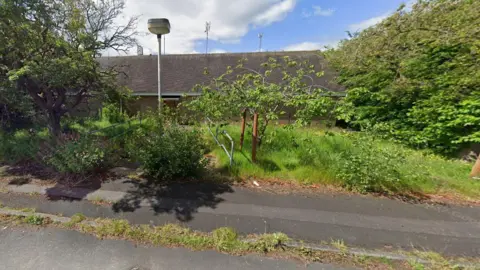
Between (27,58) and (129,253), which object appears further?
(27,58)

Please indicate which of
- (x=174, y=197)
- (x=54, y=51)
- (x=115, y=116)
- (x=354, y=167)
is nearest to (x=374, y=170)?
(x=354, y=167)

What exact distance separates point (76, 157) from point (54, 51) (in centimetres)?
264

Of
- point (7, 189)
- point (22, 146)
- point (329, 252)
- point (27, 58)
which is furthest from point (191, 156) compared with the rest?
point (22, 146)

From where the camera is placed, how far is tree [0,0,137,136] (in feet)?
12.9

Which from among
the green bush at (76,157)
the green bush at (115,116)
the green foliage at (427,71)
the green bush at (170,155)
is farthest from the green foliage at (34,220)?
the green bush at (115,116)

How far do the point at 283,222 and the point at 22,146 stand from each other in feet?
22.2

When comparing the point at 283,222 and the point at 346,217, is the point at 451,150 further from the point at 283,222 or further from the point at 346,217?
the point at 283,222

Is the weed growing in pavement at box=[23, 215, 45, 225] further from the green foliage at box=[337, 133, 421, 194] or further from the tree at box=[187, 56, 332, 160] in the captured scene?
the green foliage at box=[337, 133, 421, 194]

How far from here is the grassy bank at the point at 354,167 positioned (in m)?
3.86

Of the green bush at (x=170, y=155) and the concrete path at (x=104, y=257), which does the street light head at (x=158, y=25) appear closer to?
the green bush at (x=170, y=155)

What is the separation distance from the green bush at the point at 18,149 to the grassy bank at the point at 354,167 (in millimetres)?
4680

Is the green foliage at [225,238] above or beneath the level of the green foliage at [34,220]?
above

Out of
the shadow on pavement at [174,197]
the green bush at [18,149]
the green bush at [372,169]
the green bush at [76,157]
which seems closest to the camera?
the shadow on pavement at [174,197]

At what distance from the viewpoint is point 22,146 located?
5.18 m
